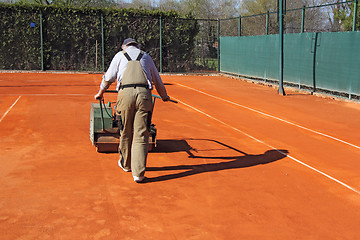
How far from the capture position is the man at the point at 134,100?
22.6 ft

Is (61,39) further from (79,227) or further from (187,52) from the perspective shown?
(79,227)

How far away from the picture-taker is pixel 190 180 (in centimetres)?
700

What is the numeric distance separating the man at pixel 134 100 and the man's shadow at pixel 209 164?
1.38ft

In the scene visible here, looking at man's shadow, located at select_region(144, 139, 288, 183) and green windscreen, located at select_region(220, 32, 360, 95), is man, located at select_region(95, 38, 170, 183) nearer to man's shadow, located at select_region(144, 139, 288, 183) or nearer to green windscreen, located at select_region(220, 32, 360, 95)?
man's shadow, located at select_region(144, 139, 288, 183)

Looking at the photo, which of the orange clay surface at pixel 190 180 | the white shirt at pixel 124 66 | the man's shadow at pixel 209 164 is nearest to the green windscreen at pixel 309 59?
the orange clay surface at pixel 190 180

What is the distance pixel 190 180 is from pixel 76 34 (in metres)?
22.5

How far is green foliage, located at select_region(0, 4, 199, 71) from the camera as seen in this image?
27.4 metres

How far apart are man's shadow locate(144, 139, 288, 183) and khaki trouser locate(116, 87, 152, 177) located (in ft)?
1.04

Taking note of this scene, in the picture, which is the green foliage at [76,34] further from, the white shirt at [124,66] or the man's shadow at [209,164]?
the white shirt at [124,66]

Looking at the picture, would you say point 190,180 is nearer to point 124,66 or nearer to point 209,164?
point 209,164

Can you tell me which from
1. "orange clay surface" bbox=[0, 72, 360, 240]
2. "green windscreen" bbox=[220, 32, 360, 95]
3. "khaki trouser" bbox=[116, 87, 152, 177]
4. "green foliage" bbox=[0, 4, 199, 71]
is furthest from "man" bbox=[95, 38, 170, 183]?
"green foliage" bbox=[0, 4, 199, 71]

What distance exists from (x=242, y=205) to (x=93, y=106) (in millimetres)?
4246

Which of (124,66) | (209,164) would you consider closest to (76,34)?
(209,164)

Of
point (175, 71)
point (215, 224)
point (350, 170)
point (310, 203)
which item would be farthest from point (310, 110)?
point (175, 71)
